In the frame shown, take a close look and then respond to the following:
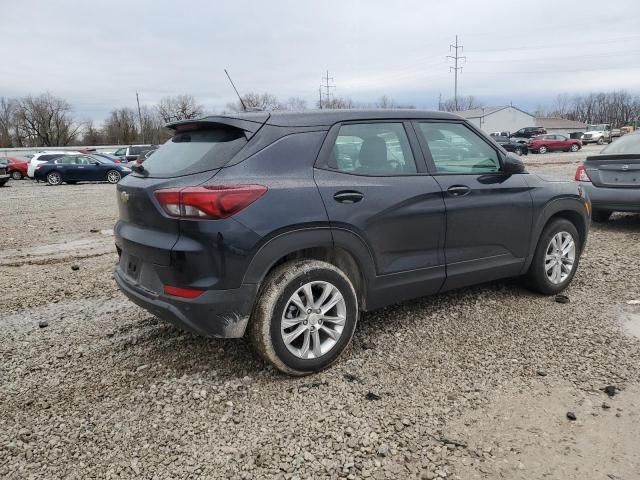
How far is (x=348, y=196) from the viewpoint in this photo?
3328 millimetres

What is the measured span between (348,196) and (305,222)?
395mm

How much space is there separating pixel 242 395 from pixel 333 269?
0.98 meters

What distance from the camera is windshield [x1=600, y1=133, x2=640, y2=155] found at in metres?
7.84

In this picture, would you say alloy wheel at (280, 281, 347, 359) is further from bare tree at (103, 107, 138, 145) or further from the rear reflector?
bare tree at (103, 107, 138, 145)

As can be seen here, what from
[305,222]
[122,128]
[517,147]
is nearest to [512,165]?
[305,222]

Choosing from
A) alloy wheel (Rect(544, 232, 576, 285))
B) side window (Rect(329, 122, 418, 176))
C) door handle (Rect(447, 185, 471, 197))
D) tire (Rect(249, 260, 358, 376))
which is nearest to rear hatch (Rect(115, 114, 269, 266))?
side window (Rect(329, 122, 418, 176))

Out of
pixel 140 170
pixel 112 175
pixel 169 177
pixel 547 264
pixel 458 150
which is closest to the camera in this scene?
pixel 169 177

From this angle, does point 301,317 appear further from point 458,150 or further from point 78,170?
point 78,170

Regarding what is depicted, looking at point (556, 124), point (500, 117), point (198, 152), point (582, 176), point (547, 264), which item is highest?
point (500, 117)

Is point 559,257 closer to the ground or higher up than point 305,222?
closer to the ground

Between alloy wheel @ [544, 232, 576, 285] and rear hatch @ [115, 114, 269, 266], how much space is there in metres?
3.00

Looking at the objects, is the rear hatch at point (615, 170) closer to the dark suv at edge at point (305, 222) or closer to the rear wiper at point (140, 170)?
the dark suv at edge at point (305, 222)

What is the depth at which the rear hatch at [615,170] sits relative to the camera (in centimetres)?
746

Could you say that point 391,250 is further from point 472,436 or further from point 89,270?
point 89,270
